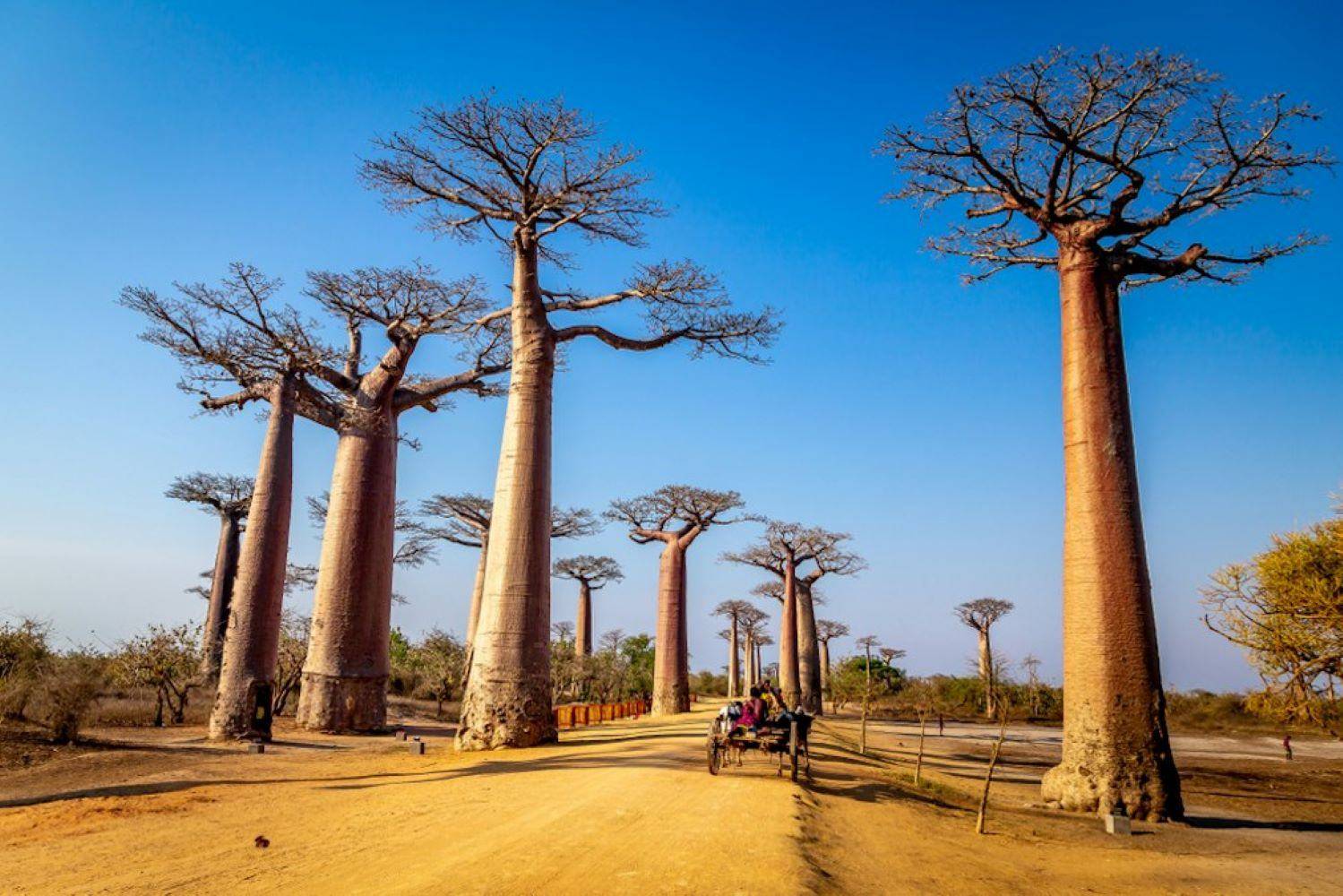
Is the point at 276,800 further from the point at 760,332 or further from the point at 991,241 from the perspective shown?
the point at 991,241

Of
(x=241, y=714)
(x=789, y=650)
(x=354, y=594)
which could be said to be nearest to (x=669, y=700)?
(x=789, y=650)

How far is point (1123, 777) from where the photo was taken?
7.59 meters

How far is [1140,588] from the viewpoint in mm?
8016

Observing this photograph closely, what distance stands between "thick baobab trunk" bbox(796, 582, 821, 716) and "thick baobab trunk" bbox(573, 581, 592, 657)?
735cm

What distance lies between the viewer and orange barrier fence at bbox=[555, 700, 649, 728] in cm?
1622

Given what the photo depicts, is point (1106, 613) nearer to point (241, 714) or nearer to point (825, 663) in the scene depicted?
point (241, 714)

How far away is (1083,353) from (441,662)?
17071 mm

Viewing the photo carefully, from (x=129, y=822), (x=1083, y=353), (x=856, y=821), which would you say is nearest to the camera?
(x=129, y=822)

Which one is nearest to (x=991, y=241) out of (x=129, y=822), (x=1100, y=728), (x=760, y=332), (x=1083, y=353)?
(x=1083, y=353)

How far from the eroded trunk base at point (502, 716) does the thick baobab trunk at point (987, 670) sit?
23.8 m

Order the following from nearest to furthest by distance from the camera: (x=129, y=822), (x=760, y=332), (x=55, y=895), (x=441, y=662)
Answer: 1. (x=55, y=895)
2. (x=129, y=822)
3. (x=760, y=332)
4. (x=441, y=662)

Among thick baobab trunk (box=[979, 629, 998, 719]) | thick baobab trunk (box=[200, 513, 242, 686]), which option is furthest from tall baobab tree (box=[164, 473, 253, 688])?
thick baobab trunk (box=[979, 629, 998, 719])

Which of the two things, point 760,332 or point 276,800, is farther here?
point 760,332

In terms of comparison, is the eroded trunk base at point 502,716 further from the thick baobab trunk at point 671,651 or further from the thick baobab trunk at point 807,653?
the thick baobab trunk at point 807,653
